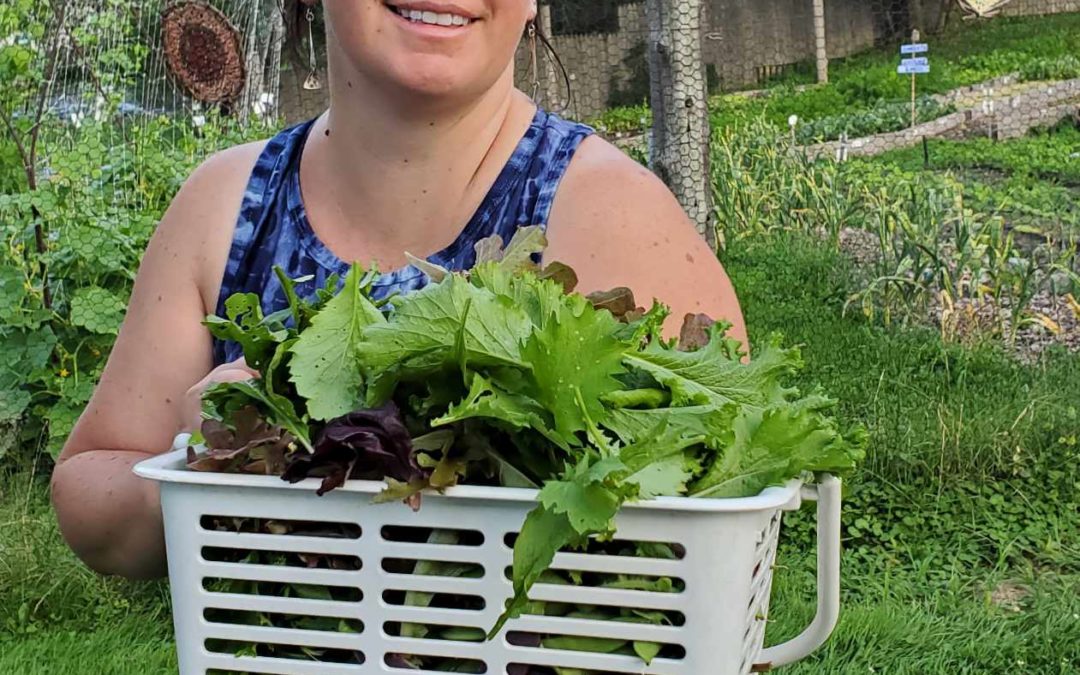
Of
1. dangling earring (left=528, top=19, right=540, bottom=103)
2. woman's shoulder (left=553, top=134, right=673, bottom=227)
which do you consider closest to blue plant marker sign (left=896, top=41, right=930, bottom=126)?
dangling earring (left=528, top=19, right=540, bottom=103)

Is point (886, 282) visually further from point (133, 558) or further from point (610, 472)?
point (610, 472)

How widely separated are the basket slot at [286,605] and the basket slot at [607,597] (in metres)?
0.14

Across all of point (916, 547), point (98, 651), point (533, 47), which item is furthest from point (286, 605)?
point (916, 547)

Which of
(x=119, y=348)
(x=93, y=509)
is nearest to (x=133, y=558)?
(x=93, y=509)

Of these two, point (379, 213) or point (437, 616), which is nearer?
point (437, 616)

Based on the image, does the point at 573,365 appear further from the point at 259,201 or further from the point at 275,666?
the point at 259,201

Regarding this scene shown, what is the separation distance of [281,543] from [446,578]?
120 mm

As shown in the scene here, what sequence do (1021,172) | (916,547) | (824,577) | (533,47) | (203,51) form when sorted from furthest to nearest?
(203,51)
(1021,172)
(916,547)
(533,47)
(824,577)

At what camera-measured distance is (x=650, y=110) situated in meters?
4.68

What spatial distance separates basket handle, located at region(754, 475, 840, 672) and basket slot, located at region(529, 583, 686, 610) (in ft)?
0.62

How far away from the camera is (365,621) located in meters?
0.81

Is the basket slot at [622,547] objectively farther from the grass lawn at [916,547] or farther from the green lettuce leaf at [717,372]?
the grass lawn at [916,547]

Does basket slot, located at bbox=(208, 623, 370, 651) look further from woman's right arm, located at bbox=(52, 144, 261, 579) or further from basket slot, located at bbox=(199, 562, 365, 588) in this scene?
woman's right arm, located at bbox=(52, 144, 261, 579)

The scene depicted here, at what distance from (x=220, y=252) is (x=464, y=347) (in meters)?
0.80
